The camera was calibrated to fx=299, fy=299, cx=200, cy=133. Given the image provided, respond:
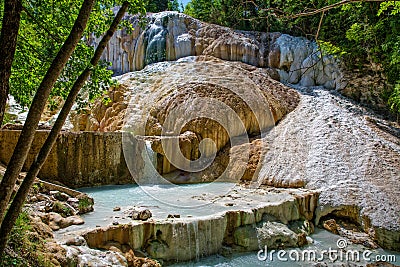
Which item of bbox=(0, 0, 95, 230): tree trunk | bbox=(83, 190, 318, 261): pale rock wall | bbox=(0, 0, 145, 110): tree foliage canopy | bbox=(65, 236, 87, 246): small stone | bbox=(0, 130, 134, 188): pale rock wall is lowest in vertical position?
bbox=(83, 190, 318, 261): pale rock wall

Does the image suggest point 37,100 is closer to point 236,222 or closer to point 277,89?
point 236,222

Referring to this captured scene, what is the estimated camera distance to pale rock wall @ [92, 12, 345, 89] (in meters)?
14.5

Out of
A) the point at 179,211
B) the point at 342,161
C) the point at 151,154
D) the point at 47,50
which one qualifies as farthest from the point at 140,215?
the point at 342,161

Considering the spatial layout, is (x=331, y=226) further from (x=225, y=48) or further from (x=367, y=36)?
(x=225, y=48)

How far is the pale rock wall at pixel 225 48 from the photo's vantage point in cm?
1448

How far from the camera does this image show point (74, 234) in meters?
4.38

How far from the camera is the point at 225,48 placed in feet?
47.8

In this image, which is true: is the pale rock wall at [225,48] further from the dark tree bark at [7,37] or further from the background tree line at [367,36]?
the dark tree bark at [7,37]

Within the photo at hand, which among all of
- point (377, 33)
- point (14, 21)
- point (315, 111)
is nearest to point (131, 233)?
point (14, 21)

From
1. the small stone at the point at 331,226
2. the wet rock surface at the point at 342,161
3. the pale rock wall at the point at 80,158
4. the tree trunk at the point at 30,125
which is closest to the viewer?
the tree trunk at the point at 30,125

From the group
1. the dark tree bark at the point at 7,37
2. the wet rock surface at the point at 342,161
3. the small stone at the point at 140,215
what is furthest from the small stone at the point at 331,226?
the dark tree bark at the point at 7,37

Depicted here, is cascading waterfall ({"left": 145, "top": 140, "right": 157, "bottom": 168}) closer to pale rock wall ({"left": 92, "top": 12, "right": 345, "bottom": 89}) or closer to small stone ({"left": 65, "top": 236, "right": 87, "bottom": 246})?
small stone ({"left": 65, "top": 236, "right": 87, "bottom": 246})

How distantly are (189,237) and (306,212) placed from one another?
350 centimetres

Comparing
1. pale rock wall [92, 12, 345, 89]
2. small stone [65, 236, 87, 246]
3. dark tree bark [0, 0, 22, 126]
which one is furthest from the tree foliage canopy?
pale rock wall [92, 12, 345, 89]
